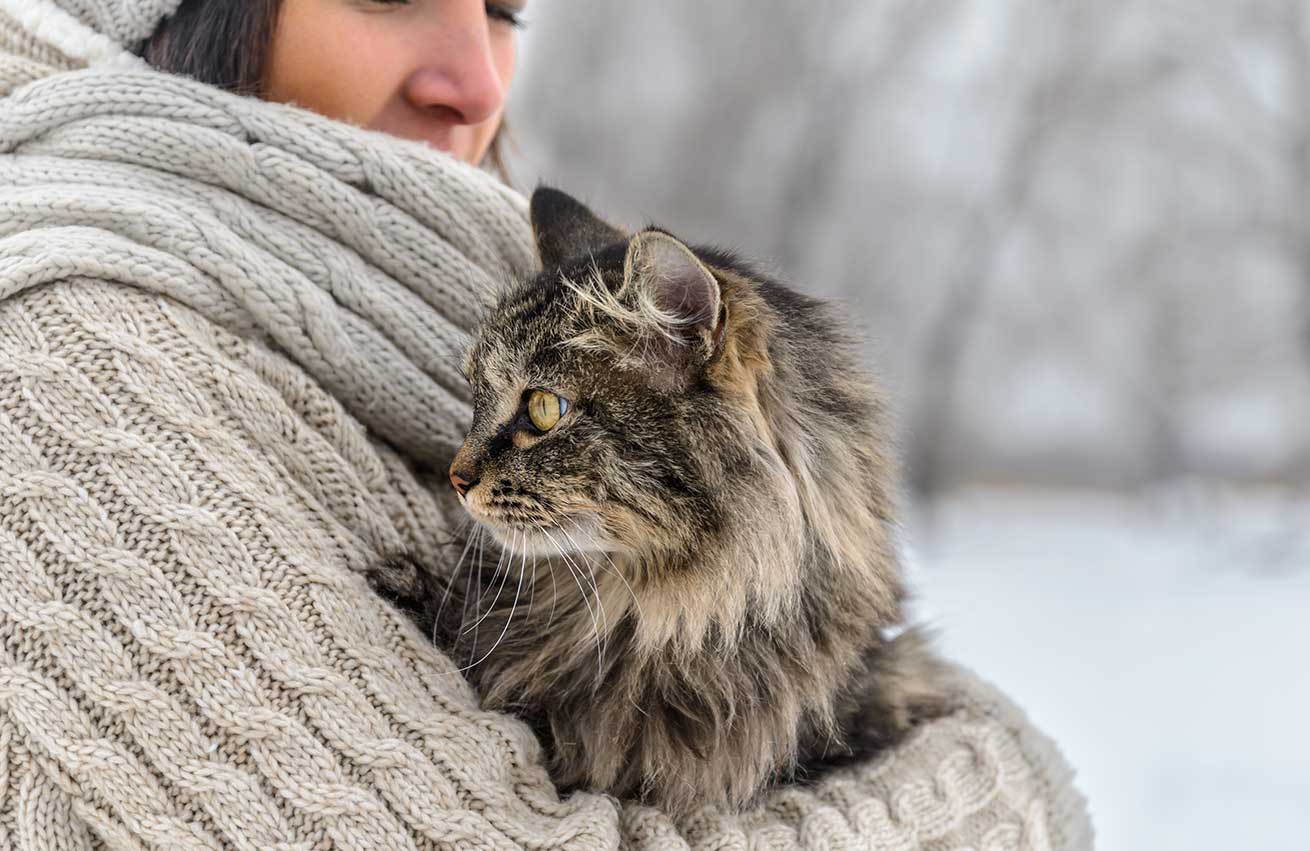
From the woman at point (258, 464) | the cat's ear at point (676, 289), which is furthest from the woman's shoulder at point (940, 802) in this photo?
the cat's ear at point (676, 289)

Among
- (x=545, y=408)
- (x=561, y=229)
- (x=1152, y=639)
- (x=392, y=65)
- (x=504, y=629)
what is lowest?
(x=1152, y=639)

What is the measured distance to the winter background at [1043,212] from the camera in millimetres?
5074

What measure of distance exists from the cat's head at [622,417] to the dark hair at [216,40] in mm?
558

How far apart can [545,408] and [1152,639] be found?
378cm

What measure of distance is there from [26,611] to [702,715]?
0.74 meters

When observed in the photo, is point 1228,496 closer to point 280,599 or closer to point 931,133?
point 931,133

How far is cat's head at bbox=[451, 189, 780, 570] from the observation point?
1.21m

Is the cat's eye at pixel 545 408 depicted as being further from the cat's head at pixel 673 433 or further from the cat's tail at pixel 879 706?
the cat's tail at pixel 879 706

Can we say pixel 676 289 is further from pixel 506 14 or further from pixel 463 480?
pixel 506 14

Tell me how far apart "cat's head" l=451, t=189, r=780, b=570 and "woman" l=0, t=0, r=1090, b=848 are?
150 mm

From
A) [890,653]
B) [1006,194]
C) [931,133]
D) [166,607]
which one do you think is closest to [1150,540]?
[1006,194]

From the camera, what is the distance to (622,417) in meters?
1.25

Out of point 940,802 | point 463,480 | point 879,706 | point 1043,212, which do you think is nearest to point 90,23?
point 463,480

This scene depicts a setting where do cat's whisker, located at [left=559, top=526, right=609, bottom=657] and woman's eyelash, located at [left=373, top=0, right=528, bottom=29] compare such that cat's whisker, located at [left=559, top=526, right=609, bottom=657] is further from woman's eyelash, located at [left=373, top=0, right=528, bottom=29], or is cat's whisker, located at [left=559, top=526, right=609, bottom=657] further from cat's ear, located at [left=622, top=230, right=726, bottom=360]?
woman's eyelash, located at [left=373, top=0, right=528, bottom=29]
